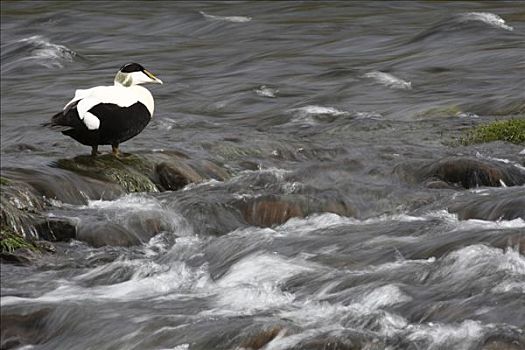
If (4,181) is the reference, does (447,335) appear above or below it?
above

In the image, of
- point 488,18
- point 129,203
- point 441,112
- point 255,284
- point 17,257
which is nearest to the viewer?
point 255,284

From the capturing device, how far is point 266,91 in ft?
59.2

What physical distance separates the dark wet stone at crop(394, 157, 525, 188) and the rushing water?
0.71 ft

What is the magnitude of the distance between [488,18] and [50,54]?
295 inches

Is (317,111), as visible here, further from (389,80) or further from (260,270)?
(260,270)

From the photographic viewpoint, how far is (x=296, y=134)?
14953 mm

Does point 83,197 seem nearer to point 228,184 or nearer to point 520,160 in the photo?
point 228,184

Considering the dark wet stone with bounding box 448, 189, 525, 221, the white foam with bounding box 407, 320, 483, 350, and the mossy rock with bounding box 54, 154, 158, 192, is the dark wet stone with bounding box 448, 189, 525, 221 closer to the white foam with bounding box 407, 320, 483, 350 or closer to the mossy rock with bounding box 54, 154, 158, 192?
the white foam with bounding box 407, 320, 483, 350

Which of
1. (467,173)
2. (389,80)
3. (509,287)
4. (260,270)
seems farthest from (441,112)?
(509,287)

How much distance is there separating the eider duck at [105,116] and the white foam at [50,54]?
9.42 metres

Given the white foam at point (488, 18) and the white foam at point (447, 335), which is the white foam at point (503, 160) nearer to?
the white foam at point (447, 335)

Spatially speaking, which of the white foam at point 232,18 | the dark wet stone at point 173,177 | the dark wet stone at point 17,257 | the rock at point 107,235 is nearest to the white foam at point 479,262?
the rock at point 107,235

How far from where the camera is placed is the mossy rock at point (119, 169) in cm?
1154

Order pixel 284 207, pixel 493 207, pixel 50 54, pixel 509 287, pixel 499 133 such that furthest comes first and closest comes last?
pixel 50 54 → pixel 499 133 → pixel 284 207 → pixel 493 207 → pixel 509 287
